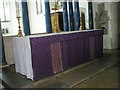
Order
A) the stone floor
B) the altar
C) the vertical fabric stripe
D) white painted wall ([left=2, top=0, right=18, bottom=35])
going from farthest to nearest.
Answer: white painted wall ([left=2, top=0, right=18, bottom=35])
the vertical fabric stripe
the altar
the stone floor

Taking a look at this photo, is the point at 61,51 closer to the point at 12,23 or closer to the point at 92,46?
the point at 92,46

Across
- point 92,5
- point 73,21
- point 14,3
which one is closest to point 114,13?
point 92,5

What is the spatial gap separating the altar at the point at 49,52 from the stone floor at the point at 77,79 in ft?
0.49

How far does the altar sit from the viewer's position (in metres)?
3.15

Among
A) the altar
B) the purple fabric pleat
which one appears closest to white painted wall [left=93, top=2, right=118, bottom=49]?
the purple fabric pleat

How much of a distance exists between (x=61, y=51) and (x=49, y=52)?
14.7 inches

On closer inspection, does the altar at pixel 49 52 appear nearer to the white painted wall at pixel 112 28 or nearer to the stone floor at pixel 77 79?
the stone floor at pixel 77 79

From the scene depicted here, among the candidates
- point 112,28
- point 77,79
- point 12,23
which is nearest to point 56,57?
point 77,79

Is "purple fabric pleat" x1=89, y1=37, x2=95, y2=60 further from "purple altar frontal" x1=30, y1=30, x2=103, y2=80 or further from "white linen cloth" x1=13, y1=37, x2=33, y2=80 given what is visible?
"white linen cloth" x1=13, y1=37, x2=33, y2=80

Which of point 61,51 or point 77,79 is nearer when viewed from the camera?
point 77,79

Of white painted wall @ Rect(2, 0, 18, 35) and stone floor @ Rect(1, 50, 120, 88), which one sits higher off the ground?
white painted wall @ Rect(2, 0, 18, 35)

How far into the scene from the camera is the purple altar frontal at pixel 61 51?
320 centimetres

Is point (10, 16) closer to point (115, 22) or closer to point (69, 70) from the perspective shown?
point (115, 22)

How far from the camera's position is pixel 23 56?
340 centimetres
